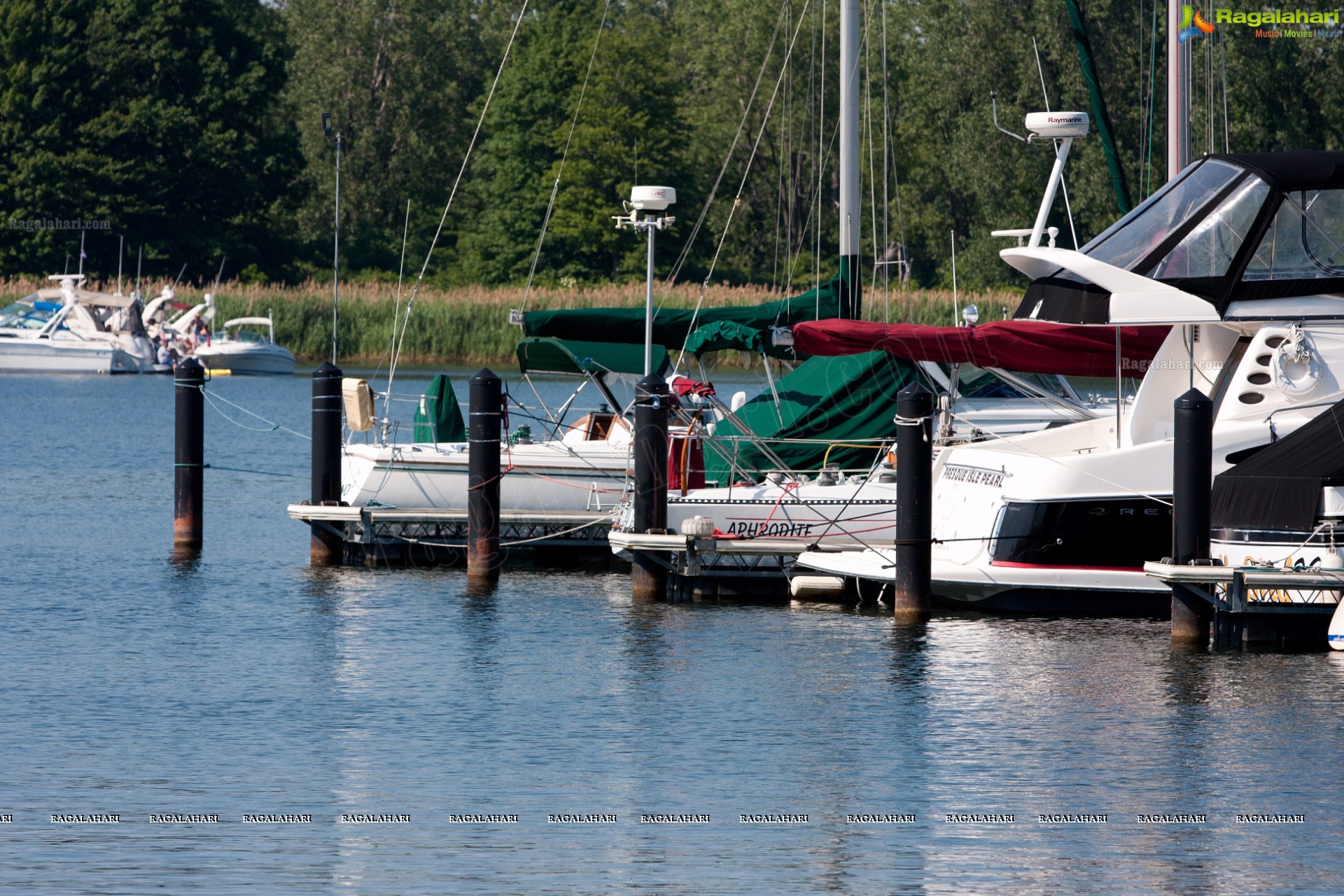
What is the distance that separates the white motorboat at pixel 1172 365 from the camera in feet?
56.2

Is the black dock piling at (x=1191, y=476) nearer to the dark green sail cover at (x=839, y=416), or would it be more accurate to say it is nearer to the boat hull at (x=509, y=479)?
the dark green sail cover at (x=839, y=416)

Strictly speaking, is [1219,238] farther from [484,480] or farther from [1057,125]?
[484,480]

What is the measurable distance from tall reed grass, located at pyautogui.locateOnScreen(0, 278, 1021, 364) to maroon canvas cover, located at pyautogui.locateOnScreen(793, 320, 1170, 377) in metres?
31.0

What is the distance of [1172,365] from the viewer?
18.0 metres

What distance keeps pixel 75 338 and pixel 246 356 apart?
6.24m

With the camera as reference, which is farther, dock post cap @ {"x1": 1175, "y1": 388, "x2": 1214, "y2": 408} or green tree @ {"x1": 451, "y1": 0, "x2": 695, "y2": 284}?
green tree @ {"x1": 451, "y1": 0, "x2": 695, "y2": 284}

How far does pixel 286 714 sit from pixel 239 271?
6335 centimetres

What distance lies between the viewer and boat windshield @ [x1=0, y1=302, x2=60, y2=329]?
207 ft

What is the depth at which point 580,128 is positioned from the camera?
72438mm

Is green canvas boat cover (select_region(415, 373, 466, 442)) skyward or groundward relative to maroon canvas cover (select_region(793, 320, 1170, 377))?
groundward

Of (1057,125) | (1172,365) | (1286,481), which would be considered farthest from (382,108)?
(1286,481)

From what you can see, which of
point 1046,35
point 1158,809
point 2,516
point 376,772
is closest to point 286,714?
point 376,772

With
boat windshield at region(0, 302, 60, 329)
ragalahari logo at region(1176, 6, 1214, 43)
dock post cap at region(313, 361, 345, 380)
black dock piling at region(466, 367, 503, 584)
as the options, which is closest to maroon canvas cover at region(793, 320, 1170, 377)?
ragalahari logo at region(1176, 6, 1214, 43)

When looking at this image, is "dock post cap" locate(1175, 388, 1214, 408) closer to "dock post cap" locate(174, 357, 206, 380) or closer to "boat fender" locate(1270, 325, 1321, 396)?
"boat fender" locate(1270, 325, 1321, 396)
